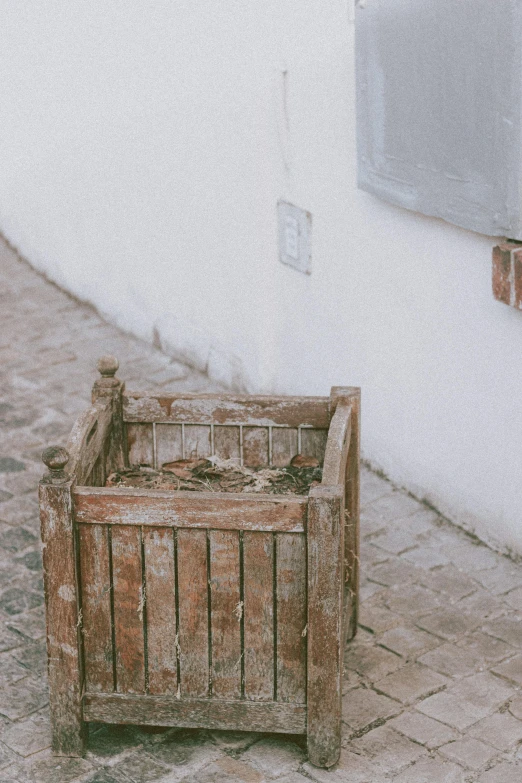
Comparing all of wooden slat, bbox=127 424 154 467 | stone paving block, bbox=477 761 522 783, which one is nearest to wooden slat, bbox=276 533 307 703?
stone paving block, bbox=477 761 522 783

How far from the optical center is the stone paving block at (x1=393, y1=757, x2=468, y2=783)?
12.7 feet

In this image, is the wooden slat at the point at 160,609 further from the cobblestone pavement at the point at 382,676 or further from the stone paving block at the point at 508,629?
the stone paving block at the point at 508,629

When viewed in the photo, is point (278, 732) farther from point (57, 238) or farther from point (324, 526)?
point (57, 238)

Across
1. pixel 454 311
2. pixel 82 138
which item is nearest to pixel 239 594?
pixel 454 311

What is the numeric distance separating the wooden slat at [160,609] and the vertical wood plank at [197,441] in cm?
85

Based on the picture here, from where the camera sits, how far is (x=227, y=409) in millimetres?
4484

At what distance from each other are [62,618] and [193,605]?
0.43m

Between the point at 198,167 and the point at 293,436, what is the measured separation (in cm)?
298

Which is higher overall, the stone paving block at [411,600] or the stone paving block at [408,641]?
the stone paving block at [411,600]

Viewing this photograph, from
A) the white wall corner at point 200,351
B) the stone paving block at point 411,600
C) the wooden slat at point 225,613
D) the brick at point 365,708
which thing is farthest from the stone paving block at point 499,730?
the white wall corner at point 200,351

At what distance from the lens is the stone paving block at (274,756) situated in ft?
12.9

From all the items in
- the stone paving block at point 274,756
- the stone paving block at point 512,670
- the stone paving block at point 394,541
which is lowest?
the stone paving block at point 274,756

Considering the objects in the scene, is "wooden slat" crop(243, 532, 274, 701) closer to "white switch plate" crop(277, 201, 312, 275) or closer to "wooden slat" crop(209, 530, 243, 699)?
"wooden slat" crop(209, 530, 243, 699)

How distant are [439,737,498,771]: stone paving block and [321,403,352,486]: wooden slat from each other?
0.99 metres
